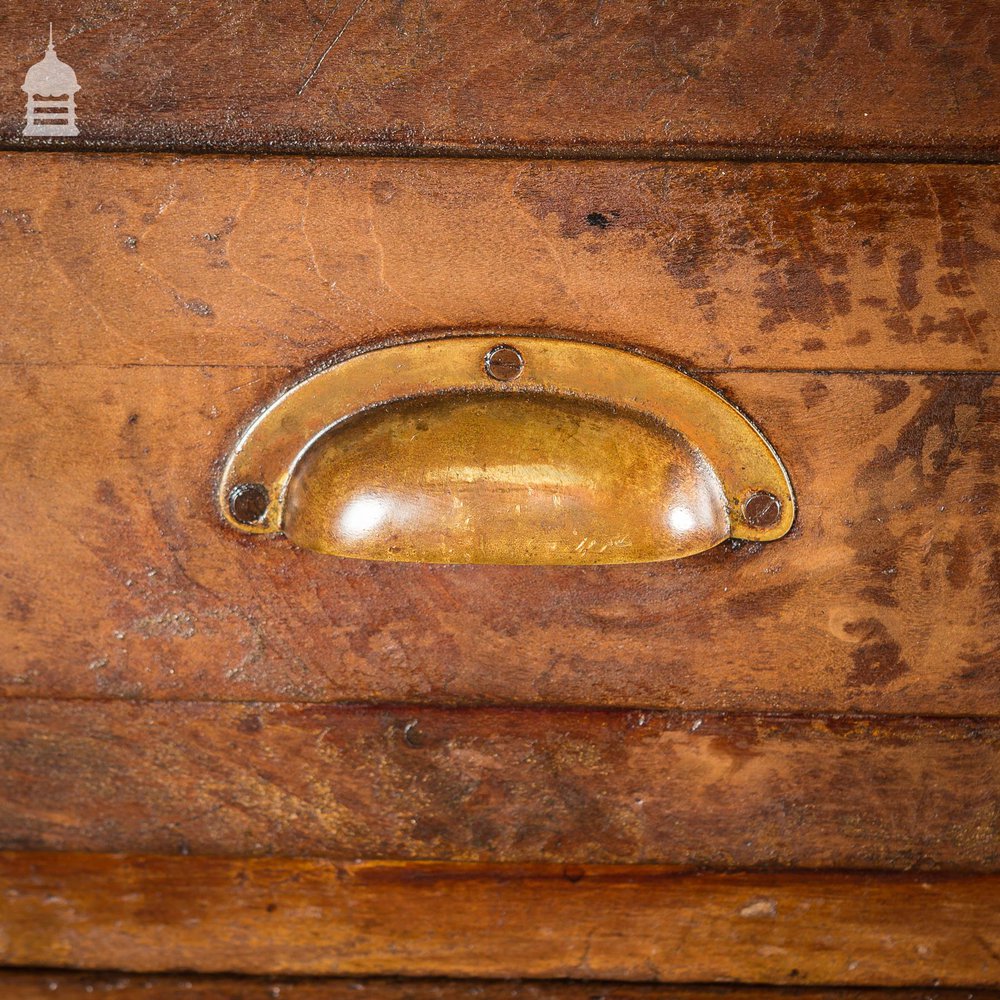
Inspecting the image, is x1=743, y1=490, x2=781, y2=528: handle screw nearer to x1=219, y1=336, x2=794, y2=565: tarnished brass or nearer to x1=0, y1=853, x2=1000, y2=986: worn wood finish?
x1=219, y1=336, x2=794, y2=565: tarnished brass

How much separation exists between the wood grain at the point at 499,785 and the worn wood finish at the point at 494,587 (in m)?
0.02

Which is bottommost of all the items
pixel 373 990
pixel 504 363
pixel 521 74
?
pixel 373 990

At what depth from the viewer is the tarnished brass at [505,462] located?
1.64 ft

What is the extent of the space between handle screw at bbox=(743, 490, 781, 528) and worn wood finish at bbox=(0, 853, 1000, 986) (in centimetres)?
27

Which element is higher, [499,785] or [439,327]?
[439,327]

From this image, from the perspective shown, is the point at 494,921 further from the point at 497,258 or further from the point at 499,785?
the point at 497,258

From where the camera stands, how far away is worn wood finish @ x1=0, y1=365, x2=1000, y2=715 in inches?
19.9

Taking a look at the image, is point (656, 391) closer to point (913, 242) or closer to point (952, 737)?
point (913, 242)

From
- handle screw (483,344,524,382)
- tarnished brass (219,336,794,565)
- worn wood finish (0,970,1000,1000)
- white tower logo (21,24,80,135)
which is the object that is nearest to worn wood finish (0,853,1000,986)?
worn wood finish (0,970,1000,1000)

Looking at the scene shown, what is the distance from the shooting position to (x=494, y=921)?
0.57 metres

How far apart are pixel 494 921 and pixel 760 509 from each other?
359 millimetres

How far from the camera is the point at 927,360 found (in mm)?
507

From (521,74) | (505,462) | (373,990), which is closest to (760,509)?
(505,462)

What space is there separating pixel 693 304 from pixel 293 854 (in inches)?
18.6
